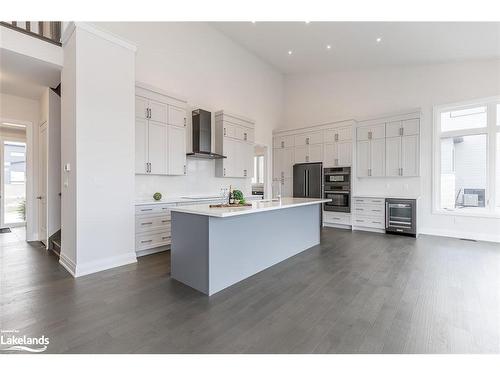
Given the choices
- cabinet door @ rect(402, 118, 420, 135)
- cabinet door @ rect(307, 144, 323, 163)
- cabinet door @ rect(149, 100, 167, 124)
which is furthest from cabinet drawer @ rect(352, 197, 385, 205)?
cabinet door @ rect(149, 100, 167, 124)

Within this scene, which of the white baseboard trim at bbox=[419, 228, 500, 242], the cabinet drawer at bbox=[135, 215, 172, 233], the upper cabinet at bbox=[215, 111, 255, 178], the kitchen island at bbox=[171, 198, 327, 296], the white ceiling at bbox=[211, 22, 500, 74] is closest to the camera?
the kitchen island at bbox=[171, 198, 327, 296]

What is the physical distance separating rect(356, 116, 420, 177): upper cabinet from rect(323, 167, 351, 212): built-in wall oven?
414mm

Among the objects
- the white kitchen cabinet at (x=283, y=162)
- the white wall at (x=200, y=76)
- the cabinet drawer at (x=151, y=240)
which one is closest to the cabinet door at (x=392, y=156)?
the white kitchen cabinet at (x=283, y=162)

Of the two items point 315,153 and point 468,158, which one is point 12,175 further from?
point 468,158

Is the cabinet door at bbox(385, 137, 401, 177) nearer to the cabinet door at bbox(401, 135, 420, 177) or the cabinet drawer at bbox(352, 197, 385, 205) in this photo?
the cabinet door at bbox(401, 135, 420, 177)

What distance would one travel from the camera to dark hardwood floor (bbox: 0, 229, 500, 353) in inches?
67.5

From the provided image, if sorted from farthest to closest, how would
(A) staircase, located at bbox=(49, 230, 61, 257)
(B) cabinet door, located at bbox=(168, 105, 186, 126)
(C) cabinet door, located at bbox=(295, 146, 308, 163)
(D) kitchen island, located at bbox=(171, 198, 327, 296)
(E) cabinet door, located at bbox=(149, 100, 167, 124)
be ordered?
(C) cabinet door, located at bbox=(295, 146, 308, 163) → (B) cabinet door, located at bbox=(168, 105, 186, 126) → (E) cabinet door, located at bbox=(149, 100, 167, 124) → (A) staircase, located at bbox=(49, 230, 61, 257) → (D) kitchen island, located at bbox=(171, 198, 327, 296)

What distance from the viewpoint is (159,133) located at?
4230 mm

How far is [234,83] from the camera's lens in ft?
20.7

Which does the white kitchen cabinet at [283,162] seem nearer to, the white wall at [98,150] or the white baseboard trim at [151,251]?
the white baseboard trim at [151,251]

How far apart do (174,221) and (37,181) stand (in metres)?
4.08

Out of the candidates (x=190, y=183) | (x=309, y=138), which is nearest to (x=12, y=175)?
(x=190, y=183)
